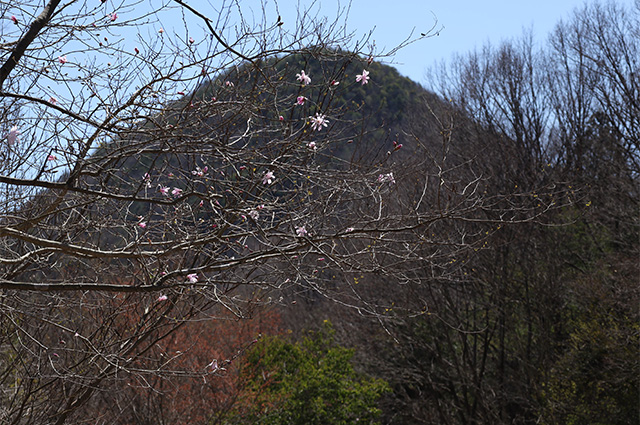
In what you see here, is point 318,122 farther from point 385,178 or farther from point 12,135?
point 12,135

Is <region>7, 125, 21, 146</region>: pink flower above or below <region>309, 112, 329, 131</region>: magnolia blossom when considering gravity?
below

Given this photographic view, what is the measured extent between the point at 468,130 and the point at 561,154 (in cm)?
234

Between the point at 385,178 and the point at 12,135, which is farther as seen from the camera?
the point at 385,178

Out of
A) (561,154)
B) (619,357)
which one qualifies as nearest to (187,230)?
(619,357)

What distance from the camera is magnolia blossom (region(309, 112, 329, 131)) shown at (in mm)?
3855

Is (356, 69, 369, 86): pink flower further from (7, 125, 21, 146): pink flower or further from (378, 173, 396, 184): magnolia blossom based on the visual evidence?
(7, 125, 21, 146): pink flower

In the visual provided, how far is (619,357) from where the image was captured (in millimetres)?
9625

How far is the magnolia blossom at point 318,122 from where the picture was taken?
3.86 metres

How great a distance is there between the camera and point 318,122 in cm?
391

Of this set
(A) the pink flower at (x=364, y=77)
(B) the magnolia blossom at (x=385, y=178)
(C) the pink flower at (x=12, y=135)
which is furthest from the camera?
(A) the pink flower at (x=364, y=77)

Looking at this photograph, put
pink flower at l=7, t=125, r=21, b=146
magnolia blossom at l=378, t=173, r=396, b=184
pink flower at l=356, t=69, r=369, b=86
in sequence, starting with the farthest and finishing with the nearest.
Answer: pink flower at l=356, t=69, r=369, b=86 < magnolia blossom at l=378, t=173, r=396, b=184 < pink flower at l=7, t=125, r=21, b=146

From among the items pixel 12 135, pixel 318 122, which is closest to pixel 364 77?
pixel 318 122

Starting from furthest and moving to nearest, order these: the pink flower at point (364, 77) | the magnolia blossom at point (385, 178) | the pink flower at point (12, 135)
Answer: the pink flower at point (364, 77)
the magnolia blossom at point (385, 178)
the pink flower at point (12, 135)

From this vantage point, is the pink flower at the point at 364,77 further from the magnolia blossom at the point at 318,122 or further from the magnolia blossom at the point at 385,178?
the magnolia blossom at the point at 385,178
